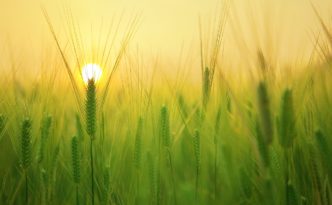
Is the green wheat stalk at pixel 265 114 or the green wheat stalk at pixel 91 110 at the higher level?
the green wheat stalk at pixel 91 110

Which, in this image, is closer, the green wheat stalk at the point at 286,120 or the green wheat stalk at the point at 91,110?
the green wheat stalk at the point at 286,120

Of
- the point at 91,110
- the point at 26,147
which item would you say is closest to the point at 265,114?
the point at 91,110

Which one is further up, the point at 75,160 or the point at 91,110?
the point at 91,110

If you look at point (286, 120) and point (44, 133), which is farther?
point (44, 133)

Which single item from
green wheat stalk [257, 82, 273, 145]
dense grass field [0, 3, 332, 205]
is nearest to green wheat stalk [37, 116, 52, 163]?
dense grass field [0, 3, 332, 205]

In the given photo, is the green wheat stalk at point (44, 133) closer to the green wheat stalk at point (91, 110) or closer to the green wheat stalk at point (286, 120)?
the green wheat stalk at point (91, 110)

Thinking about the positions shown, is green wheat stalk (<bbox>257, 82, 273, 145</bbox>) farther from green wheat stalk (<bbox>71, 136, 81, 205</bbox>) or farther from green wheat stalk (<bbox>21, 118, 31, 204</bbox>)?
green wheat stalk (<bbox>21, 118, 31, 204</bbox>)

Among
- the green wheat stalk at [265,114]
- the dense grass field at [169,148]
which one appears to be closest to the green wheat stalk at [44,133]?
the dense grass field at [169,148]

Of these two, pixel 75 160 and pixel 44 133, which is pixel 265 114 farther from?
pixel 44 133

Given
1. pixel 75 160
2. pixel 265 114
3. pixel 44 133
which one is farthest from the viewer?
pixel 44 133

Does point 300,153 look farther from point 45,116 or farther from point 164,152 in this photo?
point 45,116

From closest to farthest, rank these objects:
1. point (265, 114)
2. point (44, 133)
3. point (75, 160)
Result: point (265, 114) → point (75, 160) → point (44, 133)

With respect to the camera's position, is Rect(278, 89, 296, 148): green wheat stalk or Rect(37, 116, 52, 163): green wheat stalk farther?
Rect(37, 116, 52, 163): green wheat stalk

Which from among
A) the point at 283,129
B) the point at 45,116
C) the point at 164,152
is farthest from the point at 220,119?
the point at 45,116
